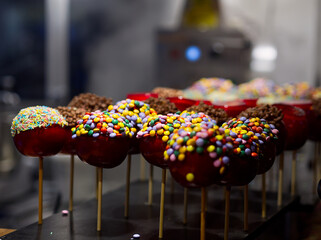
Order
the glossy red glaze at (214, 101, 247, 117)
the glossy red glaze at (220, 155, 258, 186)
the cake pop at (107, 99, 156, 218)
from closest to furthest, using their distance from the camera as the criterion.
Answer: the glossy red glaze at (220, 155, 258, 186)
the cake pop at (107, 99, 156, 218)
the glossy red glaze at (214, 101, 247, 117)

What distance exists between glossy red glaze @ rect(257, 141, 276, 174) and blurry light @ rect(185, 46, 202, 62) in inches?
121

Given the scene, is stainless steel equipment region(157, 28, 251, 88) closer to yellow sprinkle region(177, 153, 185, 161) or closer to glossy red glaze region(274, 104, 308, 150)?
glossy red glaze region(274, 104, 308, 150)

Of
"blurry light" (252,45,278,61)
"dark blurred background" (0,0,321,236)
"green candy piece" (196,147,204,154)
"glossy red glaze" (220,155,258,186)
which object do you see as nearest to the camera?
"green candy piece" (196,147,204,154)

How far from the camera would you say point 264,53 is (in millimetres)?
4461

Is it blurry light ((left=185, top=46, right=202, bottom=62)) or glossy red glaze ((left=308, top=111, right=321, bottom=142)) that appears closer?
glossy red glaze ((left=308, top=111, right=321, bottom=142))

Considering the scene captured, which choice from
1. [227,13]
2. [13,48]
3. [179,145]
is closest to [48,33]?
[13,48]

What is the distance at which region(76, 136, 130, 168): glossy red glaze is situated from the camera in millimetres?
1292

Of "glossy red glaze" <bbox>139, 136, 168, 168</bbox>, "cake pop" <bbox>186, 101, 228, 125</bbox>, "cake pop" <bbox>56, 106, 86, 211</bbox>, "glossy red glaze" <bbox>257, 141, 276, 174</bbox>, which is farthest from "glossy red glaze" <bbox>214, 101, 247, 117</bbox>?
"cake pop" <bbox>56, 106, 86, 211</bbox>

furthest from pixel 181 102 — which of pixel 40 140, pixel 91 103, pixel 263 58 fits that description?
pixel 263 58

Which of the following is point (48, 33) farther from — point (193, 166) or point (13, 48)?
point (193, 166)

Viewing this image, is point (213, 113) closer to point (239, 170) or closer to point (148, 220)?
point (239, 170)

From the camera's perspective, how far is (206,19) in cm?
458

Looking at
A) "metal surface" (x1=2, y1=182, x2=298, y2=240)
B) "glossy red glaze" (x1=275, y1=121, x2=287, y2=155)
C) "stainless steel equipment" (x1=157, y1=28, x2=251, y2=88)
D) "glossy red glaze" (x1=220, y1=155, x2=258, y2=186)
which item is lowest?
"metal surface" (x1=2, y1=182, x2=298, y2=240)

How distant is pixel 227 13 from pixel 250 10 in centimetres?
23
